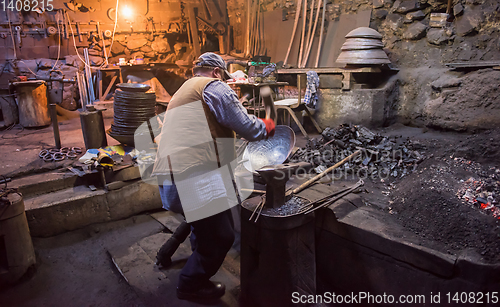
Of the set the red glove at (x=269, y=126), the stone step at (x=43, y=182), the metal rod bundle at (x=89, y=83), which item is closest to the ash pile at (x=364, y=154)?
the red glove at (x=269, y=126)

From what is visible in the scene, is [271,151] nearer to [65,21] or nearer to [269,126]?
[269,126]

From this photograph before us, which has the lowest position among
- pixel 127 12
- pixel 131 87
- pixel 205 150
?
pixel 205 150

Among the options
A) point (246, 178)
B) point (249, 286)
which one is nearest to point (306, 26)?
point (246, 178)

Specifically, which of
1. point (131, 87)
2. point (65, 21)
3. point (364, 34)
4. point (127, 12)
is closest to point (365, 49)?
point (364, 34)

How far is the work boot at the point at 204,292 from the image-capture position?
2887mm

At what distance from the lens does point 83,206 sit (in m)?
4.15

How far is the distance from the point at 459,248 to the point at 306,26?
698 centimetres

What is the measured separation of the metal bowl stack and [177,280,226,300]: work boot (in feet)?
15.6

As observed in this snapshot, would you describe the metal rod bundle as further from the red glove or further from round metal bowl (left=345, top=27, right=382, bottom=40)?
the red glove

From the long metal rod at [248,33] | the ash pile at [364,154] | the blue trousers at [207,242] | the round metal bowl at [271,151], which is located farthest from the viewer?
the long metal rod at [248,33]

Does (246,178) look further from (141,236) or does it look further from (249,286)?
(141,236)

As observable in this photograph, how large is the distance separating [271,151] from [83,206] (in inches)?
104

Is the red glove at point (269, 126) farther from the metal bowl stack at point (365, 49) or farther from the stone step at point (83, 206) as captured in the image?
the metal bowl stack at point (365, 49)

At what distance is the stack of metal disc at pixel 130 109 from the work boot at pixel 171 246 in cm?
232
